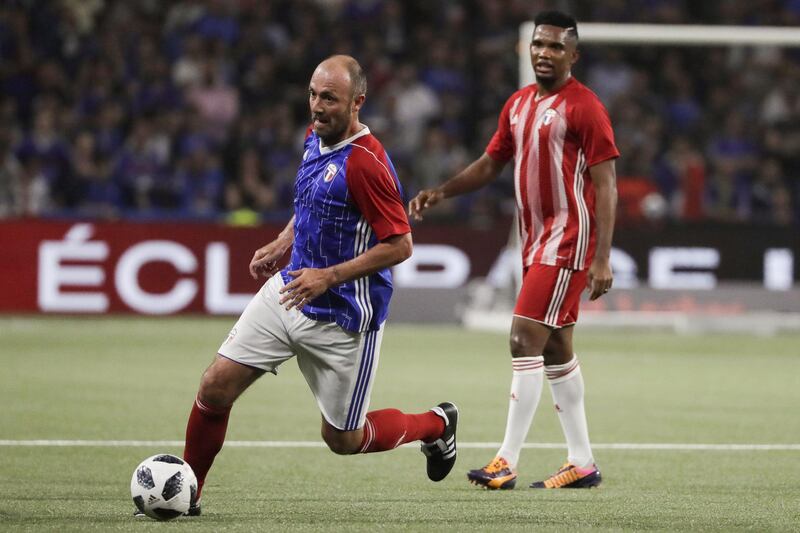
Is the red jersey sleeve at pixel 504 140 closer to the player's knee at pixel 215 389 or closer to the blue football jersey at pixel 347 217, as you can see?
the blue football jersey at pixel 347 217

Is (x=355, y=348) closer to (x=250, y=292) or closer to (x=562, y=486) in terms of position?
(x=562, y=486)

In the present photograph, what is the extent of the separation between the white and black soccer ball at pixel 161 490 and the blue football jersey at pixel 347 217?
0.86m

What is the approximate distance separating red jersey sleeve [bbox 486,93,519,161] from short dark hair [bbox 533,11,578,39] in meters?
0.44

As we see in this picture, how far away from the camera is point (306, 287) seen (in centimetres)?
571

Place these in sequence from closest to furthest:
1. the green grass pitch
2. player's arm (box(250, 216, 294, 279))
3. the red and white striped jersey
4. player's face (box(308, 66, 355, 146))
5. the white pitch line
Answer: player's face (box(308, 66, 355, 146)), the green grass pitch, player's arm (box(250, 216, 294, 279)), the red and white striped jersey, the white pitch line

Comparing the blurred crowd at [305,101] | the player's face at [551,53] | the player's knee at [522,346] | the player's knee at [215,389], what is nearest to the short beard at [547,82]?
the player's face at [551,53]

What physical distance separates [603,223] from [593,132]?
453mm

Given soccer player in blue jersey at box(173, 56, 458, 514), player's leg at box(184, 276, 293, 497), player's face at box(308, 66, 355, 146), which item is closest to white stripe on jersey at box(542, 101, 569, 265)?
soccer player in blue jersey at box(173, 56, 458, 514)

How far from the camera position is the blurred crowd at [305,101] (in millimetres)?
19266

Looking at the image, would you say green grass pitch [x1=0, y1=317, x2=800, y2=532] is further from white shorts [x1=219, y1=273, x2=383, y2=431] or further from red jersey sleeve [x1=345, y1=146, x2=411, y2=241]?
red jersey sleeve [x1=345, y1=146, x2=411, y2=241]

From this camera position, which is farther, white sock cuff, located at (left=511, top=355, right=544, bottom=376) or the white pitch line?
the white pitch line

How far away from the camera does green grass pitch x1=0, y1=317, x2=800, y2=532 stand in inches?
237

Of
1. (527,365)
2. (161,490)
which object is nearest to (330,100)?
(161,490)

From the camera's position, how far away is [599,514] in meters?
6.16
